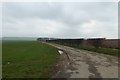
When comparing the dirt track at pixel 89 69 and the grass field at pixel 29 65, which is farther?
the grass field at pixel 29 65

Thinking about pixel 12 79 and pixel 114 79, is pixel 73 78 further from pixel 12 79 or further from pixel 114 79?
pixel 12 79

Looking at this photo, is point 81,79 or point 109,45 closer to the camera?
point 81,79

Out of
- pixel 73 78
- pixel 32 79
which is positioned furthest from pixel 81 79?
pixel 32 79

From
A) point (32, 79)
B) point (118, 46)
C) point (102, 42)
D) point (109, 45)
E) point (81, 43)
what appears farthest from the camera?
point (81, 43)

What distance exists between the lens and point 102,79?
438 inches

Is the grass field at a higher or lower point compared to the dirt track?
higher

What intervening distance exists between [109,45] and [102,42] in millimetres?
3711

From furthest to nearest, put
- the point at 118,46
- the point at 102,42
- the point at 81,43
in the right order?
the point at 81,43, the point at 102,42, the point at 118,46

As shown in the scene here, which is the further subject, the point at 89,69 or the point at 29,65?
the point at 29,65

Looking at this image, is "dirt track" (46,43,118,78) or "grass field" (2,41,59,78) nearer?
"dirt track" (46,43,118,78)

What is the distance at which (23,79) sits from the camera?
36.0 feet

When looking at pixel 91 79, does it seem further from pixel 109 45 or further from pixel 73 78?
pixel 109 45

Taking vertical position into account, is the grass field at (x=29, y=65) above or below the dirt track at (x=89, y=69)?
above

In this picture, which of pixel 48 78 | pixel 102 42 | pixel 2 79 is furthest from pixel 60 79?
pixel 102 42
